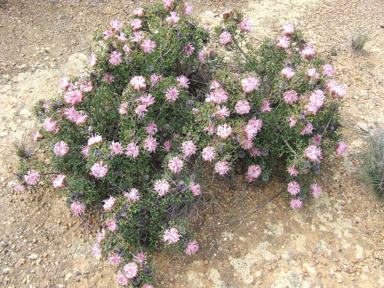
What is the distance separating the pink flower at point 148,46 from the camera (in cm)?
310

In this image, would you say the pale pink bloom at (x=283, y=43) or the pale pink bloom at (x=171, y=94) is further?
the pale pink bloom at (x=283, y=43)

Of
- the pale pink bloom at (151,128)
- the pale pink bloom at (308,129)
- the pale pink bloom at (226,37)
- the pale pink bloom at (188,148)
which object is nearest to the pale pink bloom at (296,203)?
the pale pink bloom at (308,129)

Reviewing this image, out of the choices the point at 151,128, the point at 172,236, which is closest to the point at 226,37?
the point at 151,128

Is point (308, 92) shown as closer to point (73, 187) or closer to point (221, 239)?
point (221, 239)

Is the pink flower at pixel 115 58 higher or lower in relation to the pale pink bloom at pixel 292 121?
higher

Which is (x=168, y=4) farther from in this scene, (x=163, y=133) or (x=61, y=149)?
(x=61, y=149)

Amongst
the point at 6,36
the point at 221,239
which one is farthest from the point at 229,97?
the point at 6,36

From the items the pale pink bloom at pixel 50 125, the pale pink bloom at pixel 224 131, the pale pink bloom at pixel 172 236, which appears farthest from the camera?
the pale pink bloom at pixel 50 125

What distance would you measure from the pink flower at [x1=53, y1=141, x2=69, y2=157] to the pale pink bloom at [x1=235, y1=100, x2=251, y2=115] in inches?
62.4

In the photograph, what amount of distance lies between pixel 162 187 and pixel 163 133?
0.69m

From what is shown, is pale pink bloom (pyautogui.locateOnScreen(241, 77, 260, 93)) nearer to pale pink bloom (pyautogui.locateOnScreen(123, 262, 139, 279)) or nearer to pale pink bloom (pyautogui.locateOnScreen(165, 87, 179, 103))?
pale pink bloom (pyautogui.locateOnScreen(165, 87, 179, 103))

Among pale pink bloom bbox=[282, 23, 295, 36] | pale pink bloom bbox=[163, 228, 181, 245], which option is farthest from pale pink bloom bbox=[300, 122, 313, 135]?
pale pink bloom bbox=[163, 228, 181, 245]

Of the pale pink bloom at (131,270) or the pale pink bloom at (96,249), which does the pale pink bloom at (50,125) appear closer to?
the pale pink bloom at (96,249)

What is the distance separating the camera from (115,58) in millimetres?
3039
